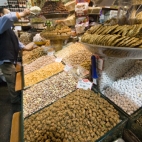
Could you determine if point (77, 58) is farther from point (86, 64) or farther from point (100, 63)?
point (100, 63)

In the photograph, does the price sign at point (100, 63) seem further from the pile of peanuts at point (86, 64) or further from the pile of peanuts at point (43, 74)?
the pile of peanuts at point (43, 74)

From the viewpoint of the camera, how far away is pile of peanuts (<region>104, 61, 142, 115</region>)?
935 mm

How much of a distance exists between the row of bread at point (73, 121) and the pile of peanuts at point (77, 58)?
2.21 feet

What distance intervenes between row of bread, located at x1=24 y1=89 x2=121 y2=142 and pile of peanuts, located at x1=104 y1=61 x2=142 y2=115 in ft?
0.42

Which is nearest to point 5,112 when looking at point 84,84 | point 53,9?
point 84,84

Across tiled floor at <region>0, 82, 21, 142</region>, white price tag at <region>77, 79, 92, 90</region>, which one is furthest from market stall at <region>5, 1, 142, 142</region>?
tiled floor at <region>0, 82, 21, 142</region>

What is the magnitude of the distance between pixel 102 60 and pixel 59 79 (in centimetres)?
52

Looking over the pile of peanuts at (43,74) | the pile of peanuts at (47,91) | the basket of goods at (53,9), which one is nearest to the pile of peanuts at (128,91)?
the pile of peanuts at (47,91)

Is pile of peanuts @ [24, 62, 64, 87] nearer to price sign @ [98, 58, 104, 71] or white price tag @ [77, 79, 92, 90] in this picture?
white price tag @ [77, 79, 92, 90]

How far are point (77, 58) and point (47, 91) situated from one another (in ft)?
2.09

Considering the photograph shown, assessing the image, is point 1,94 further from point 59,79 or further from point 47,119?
point 47,119

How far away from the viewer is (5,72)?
2.21 meters

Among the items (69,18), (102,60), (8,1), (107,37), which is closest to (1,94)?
(69,18)

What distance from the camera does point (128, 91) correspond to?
1.03 meters
